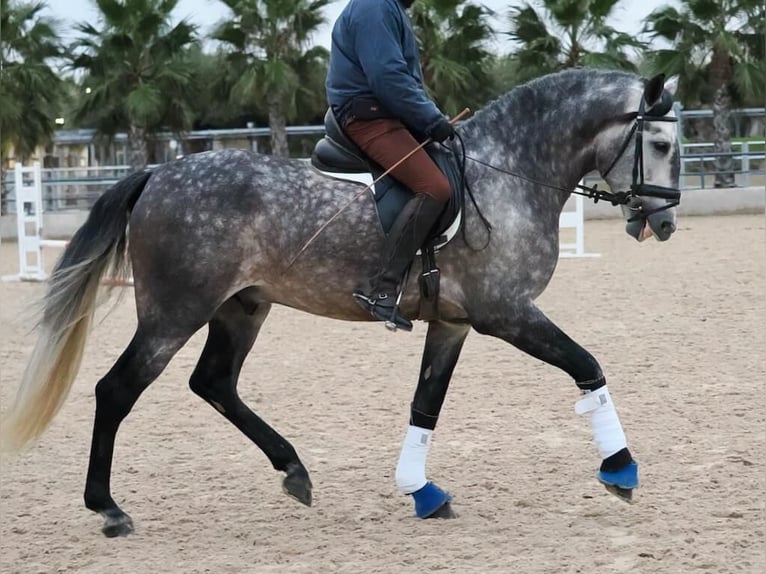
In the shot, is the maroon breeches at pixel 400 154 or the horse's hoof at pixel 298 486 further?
the horse's hoof at pixel 298 486

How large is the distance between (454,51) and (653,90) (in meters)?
21.7

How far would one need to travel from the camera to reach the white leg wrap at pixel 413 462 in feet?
14.4

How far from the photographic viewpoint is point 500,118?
176 inches

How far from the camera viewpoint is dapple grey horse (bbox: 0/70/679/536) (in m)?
4.22

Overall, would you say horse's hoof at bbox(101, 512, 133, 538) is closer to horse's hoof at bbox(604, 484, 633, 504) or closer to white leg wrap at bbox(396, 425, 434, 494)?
white leg wrap at bbox(396, 425, 434, 494)

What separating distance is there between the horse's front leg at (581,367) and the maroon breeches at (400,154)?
1.76ft

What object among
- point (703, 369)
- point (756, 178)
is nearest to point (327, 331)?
point (703, 369)

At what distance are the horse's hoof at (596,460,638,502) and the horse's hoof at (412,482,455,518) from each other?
0.62 m

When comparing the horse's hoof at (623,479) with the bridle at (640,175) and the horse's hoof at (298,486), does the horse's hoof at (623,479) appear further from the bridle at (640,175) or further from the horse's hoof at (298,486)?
the horse's hoof at (298,486)

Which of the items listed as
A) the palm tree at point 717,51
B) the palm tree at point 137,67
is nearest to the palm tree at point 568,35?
the palm tree at point 717,51

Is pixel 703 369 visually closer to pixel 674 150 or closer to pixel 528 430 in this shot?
pixel 528 430

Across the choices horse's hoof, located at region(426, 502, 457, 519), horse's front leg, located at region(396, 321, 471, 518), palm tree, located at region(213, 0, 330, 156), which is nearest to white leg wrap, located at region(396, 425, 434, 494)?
horse's front leg, located at region(396, 321, 471, 518)

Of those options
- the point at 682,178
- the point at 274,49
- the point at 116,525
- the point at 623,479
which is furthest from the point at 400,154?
the point at 274,49

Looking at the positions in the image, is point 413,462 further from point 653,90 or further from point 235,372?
point 653,90
